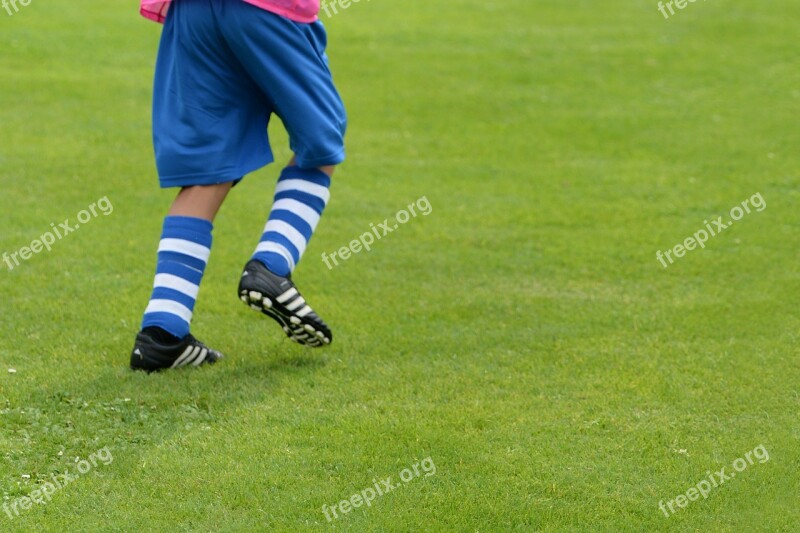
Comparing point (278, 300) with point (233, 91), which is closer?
point (278, 300)

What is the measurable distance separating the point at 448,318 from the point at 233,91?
1489 millimetres

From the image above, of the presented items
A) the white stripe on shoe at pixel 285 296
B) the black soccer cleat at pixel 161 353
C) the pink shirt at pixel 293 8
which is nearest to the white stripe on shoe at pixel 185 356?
the black soccer cleat at pixel 161 353

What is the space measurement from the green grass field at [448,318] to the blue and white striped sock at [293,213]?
0.48 m

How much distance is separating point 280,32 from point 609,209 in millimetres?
3301

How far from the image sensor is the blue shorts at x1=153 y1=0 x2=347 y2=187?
4.53 meters

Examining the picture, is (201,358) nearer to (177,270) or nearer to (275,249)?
(177,270)

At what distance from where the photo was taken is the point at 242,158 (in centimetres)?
475

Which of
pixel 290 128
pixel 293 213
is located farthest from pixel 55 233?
pixel 290 128

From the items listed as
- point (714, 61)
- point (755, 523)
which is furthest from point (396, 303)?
point (714, 61)

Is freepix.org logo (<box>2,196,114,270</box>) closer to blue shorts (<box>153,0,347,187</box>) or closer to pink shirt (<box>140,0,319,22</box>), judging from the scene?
blue shorts (<box>153,0,347,187</box>)

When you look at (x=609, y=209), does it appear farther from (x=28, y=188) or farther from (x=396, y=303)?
(x=28, y=188)

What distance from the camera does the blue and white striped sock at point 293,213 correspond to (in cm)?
477

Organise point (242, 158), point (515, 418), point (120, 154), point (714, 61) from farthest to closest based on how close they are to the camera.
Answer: point (714, 61) < point (120, 154) < point (242, 158) < point (515, 418)

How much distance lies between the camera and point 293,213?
486cm
